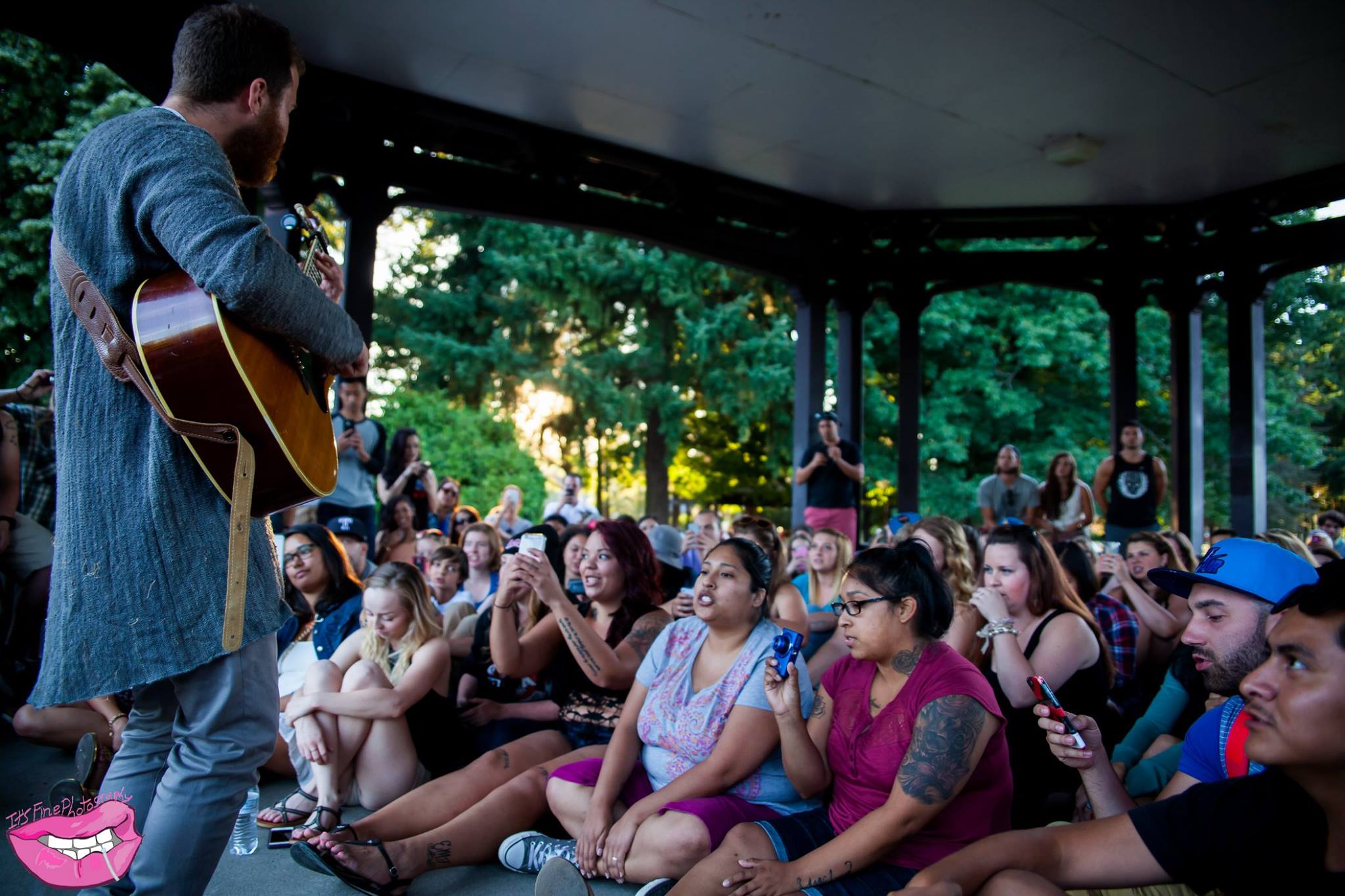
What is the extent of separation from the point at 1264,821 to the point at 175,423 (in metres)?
1.88

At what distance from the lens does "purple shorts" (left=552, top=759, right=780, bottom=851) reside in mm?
2412

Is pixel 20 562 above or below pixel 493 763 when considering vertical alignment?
above

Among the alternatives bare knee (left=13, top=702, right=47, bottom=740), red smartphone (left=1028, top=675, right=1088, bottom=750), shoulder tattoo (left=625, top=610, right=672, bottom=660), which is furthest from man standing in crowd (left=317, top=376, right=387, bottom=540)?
red smartphone (left=1028, top=675, right=1088, bottom=750)

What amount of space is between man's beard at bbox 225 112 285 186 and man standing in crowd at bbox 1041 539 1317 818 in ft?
6.67

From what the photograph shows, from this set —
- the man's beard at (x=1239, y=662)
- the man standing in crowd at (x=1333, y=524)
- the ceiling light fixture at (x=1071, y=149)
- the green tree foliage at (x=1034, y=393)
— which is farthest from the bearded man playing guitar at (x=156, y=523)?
the green tree foliage at (x=1034, y=393)

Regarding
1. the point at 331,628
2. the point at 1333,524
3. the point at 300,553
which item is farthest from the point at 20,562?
the point at 1333,524

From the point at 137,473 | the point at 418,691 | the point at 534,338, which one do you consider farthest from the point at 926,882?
the point at 534,338

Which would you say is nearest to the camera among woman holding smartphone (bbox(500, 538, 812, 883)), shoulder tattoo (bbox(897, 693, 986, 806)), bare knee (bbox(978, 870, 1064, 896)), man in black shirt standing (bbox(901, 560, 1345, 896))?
man in black shirt standing (bbox(901, 560, 1345, 896))

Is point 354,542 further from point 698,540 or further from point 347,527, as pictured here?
point 698,540

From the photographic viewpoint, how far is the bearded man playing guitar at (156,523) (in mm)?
1412

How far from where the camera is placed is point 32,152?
32.6 feet

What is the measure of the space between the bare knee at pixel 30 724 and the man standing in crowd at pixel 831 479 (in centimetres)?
521

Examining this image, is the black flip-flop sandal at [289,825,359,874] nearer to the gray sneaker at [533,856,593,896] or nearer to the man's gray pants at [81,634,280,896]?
the gray sneaker at [533,856,593,896]

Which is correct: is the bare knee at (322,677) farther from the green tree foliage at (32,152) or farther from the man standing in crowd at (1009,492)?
the green tree foliage at (32,152)
